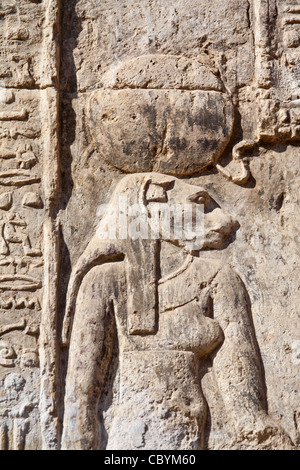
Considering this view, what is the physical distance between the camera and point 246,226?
4.61m

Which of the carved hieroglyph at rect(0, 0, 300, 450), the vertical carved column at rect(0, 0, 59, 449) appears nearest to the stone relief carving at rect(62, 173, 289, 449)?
the carved hieroglyph at rect(0, 0, 300, 450)

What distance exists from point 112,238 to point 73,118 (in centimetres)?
79

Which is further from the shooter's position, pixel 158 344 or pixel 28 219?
pixel 28 219

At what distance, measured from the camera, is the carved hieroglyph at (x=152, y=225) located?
430 cm

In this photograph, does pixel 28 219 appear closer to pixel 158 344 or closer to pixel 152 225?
pixel 152 225

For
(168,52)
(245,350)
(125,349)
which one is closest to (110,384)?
(125,349)

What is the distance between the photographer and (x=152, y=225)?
4543 millimetres

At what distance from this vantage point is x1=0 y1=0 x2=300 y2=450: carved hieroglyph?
169 inches

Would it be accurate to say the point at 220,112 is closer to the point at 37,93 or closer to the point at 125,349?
the point at 37,93

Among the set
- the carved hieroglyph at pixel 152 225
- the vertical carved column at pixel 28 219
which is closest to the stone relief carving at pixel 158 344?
the carved hieroglyph at pixel 152 225

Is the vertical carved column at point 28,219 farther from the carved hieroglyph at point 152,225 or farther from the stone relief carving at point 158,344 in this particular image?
the stone relief carving at point 158,344

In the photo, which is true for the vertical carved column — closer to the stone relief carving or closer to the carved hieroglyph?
the carved hieroglyph

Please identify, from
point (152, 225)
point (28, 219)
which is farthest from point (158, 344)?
point (28, 219)
